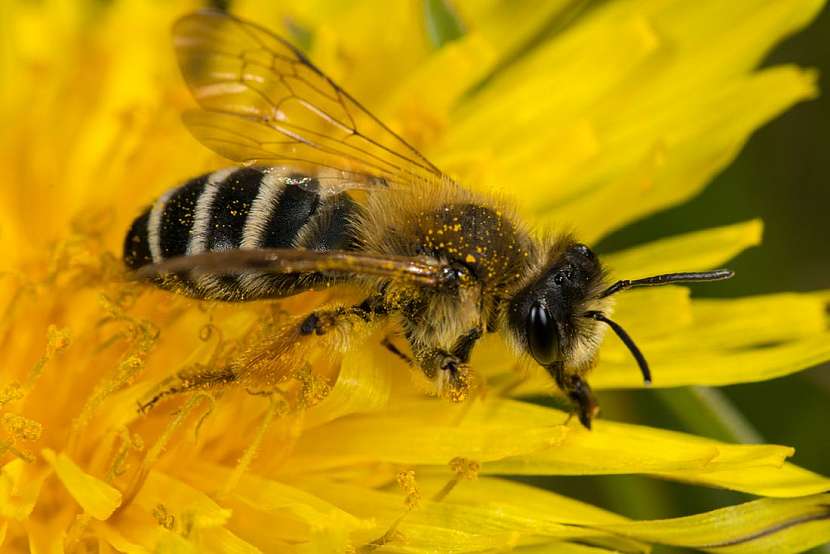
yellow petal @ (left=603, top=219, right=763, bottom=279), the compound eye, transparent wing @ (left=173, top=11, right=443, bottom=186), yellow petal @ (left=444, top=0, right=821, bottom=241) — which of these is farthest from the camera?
yellow petal @ (left=444, top=0, right=821, bottom=241)

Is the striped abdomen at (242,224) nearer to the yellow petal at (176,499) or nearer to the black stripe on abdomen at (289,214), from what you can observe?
the black stripe on abdomen at (289,214)

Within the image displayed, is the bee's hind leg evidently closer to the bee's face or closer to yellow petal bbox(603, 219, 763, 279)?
the bee's face

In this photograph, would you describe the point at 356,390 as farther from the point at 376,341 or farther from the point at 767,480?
the point at 767,480

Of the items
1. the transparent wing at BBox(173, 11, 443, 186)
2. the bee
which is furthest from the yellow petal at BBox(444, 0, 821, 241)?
the bee

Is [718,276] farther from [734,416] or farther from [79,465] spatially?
[79,465]

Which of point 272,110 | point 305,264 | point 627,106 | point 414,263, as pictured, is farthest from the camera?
point 627,106

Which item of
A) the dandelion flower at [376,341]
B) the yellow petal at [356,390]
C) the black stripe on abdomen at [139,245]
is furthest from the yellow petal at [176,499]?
the black stripe on abdomen at [139,245]

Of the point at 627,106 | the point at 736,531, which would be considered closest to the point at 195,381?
the point at 736,531
